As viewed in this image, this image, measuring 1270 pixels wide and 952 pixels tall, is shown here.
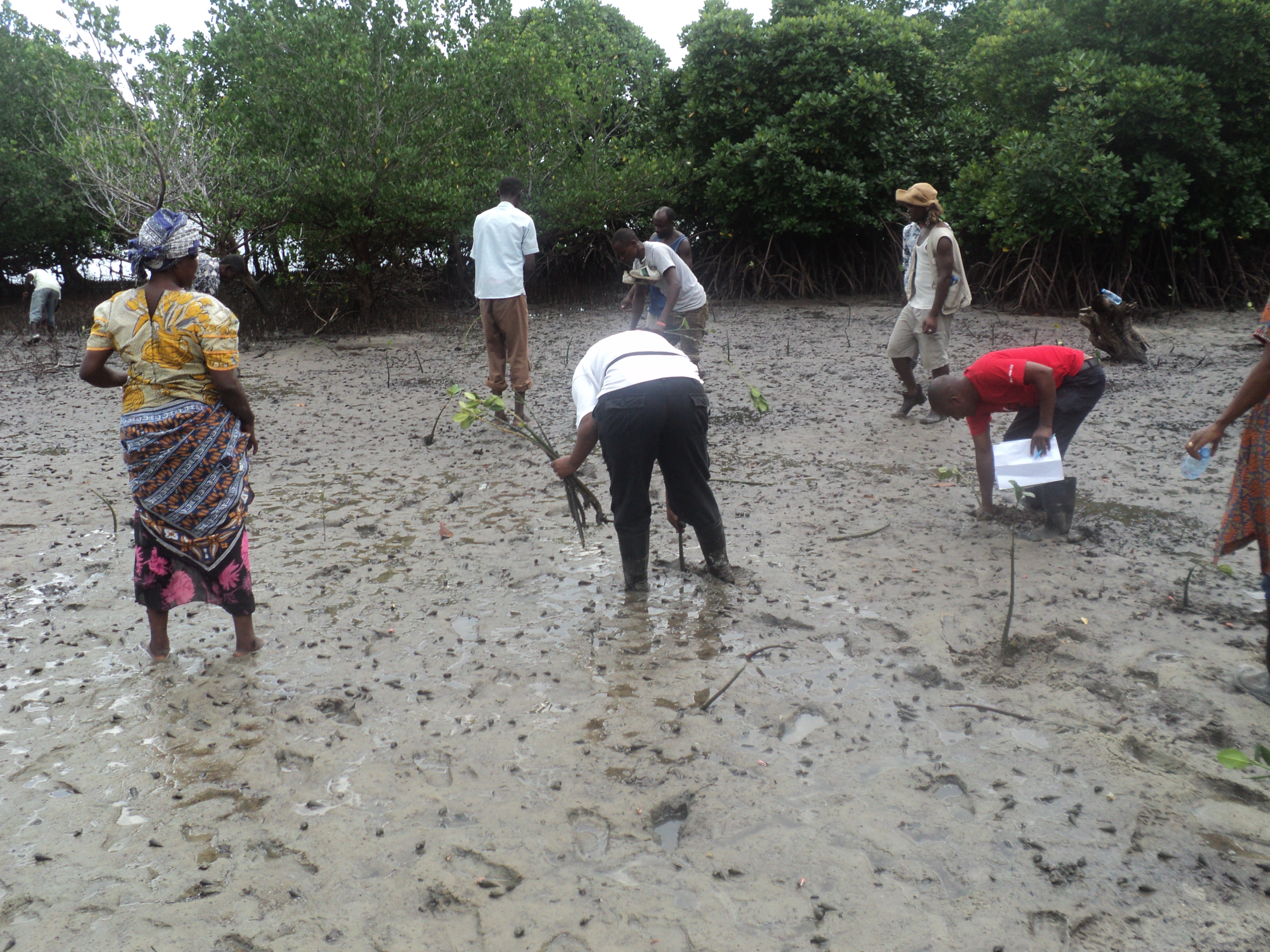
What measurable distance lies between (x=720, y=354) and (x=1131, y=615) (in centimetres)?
667

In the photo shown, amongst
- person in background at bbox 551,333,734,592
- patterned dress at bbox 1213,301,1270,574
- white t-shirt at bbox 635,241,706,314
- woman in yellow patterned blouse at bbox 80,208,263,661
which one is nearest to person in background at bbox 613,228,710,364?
white t-shirt at bbox 635,241,706,314

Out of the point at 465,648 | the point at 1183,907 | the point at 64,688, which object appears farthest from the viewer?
the point at 465,648

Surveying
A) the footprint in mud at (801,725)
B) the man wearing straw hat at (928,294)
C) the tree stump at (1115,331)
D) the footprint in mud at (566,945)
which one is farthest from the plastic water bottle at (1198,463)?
the tree stump at (1115,331)

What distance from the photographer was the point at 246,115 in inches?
445

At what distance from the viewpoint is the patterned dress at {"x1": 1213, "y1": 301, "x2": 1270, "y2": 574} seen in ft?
9.53

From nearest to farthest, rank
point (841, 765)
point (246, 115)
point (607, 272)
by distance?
point (841, 765)
point (246, 115)
point (607, 272)

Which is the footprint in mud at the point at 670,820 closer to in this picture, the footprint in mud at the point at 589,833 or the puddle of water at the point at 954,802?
the footprint in mud at the point at 589,833

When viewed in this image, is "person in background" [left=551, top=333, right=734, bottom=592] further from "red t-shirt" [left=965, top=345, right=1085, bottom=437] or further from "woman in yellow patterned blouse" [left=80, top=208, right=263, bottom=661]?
"red t-shirt" [left=965, top=345, right=1085, bottom=437]

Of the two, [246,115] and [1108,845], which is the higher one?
[246,115]

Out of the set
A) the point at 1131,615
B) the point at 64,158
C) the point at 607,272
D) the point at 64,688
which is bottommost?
the point at 64,688

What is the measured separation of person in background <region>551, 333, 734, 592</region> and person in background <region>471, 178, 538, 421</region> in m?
2.72

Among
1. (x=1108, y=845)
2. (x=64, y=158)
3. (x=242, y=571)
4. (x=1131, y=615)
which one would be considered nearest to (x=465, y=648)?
(x=242, y=571)

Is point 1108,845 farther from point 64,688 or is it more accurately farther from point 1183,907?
point 64,688

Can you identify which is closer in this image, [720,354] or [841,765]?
[841,765]
